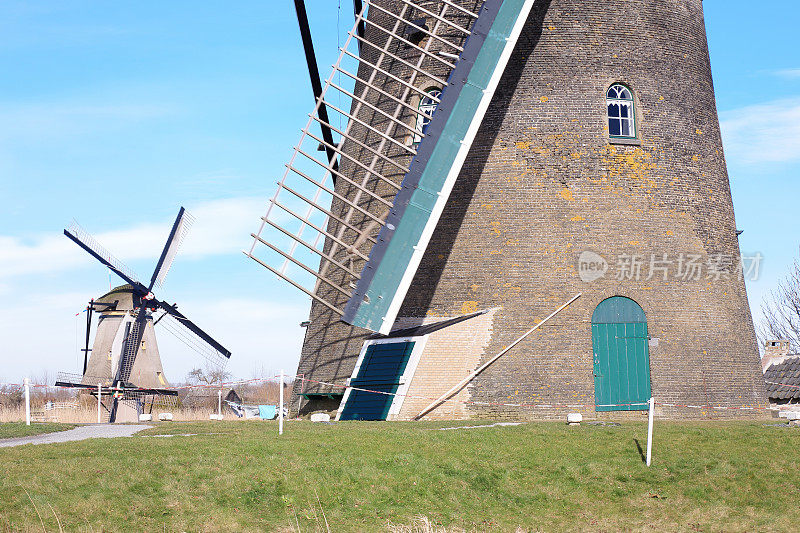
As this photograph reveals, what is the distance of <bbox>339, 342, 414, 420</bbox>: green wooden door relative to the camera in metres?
14.0

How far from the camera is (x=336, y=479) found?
30.8 feet

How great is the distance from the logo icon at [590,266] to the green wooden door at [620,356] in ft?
1.47

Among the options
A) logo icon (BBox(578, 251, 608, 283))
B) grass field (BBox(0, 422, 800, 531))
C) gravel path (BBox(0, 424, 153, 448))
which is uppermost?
logo icon (BBox(578, 251, 608, 283))

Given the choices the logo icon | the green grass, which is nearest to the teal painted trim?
the logo icon

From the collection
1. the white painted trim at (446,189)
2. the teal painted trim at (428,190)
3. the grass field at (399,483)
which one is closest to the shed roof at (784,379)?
the grass field at (399,483)

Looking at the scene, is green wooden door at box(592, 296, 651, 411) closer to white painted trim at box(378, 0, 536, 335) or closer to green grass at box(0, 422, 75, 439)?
white painted trim at box(378, 0, 536, 335)

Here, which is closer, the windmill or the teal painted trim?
the teal painted trim

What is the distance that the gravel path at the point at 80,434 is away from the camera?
11180 mm

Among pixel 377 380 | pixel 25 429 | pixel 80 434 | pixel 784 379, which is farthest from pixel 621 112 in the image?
pixel 25 429

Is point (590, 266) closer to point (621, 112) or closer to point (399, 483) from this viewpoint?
point (621, 112)

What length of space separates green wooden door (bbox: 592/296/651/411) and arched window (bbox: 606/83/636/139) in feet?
9.17

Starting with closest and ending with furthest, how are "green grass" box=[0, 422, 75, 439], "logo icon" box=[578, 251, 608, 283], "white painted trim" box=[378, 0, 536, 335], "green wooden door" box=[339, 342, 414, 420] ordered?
"green grass" box=[0, 422, 75, 439] → "white painted trim" box=[378, 0, 536, 335] → "green wooden door" box=[339, 342, 414, 420] → "logo icon" box=[578, 251, 608, 283]

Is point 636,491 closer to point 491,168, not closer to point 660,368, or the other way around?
point 660,368

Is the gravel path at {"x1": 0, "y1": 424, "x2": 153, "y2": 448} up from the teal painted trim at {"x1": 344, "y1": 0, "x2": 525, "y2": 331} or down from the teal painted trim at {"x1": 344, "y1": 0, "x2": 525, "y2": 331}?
down
